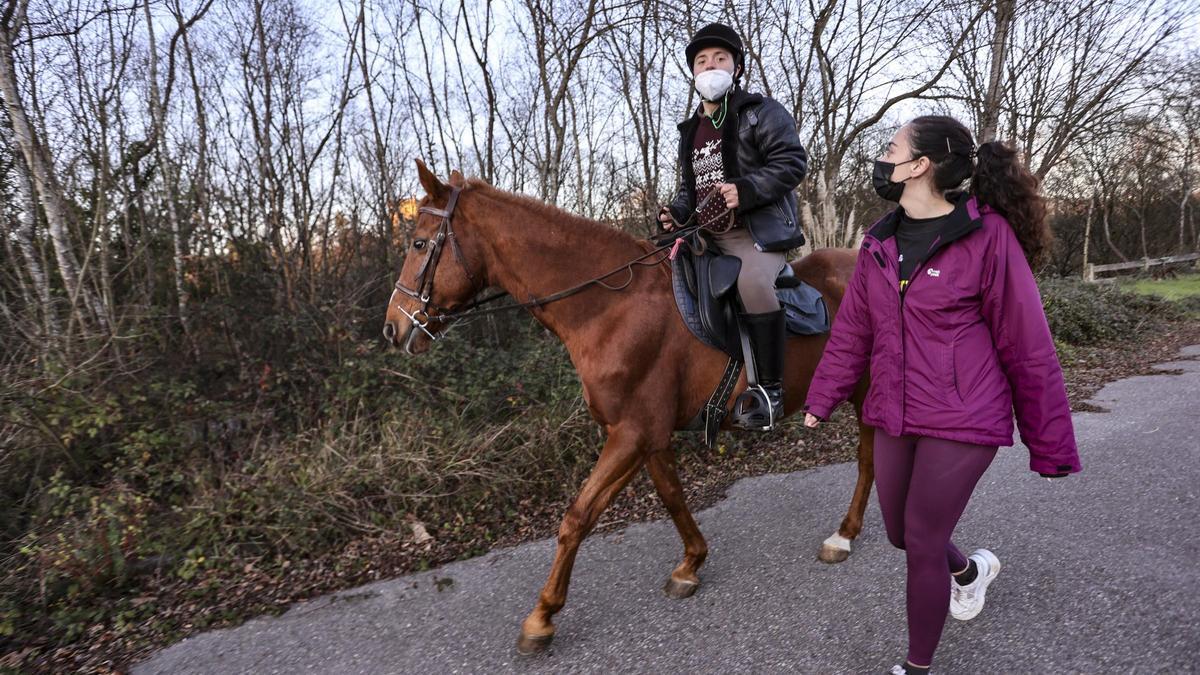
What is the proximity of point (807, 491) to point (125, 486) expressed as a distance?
201 inches

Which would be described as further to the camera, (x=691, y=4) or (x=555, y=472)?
(x=691, y=4)

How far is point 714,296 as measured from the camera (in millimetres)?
2973

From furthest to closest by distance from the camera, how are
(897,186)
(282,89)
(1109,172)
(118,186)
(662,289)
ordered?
(1109,172) < (282,89) < (118,186) < (662,289) < (897,186)

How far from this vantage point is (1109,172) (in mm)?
24984

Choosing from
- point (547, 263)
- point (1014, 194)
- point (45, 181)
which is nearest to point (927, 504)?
point (1014, 194)

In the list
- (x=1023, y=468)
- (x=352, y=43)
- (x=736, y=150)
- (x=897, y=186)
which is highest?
(x=352, y=43)

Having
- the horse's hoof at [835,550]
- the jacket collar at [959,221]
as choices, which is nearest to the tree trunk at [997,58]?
the horse's hoof at [835,550]

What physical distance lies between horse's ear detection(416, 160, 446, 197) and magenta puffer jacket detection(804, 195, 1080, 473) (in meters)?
2.12

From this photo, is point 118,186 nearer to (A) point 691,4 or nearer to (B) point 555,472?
(B) point 555,472

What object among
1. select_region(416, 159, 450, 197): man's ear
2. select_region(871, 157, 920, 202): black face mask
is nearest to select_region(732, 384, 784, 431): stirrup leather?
select_region(871, 157, 920, 202): black face mask

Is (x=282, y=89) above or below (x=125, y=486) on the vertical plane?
above

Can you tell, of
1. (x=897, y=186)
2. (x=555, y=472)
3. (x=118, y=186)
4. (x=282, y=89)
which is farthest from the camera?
(x=282, y=89)

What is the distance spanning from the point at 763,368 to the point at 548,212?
1403 millimetres

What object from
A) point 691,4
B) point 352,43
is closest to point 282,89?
point 352,43
